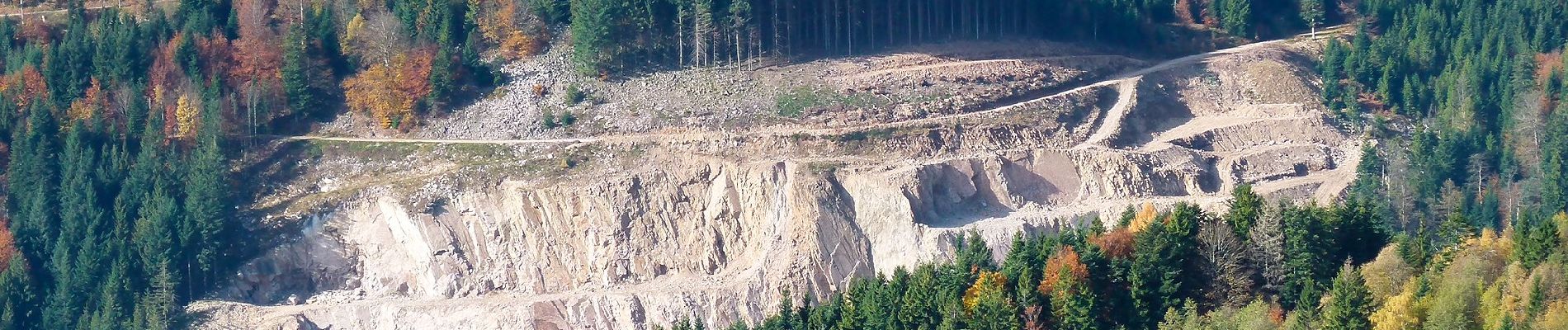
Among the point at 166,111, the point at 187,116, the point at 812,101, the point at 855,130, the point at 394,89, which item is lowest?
the point at 855,130

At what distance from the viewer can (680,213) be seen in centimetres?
10362

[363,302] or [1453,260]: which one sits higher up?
[1453,260]

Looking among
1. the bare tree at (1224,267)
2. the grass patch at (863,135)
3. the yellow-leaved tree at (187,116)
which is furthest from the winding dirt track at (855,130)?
the bare tree at (1224,267)

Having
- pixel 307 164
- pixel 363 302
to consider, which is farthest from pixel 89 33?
pixel 363 302

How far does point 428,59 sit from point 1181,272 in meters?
45.5

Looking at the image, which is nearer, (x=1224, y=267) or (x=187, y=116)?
(x=1224, y=267)

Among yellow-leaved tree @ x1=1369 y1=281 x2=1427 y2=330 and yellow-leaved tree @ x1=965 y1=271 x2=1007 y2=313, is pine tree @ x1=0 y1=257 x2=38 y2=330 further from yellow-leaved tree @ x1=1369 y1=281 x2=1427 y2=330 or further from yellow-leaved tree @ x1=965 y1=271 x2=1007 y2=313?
yellow-leaved tree @ x1=1369 y1=281 x2=1427 y2=330

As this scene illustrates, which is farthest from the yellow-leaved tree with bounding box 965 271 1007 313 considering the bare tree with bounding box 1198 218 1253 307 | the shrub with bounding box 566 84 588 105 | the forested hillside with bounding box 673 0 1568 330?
the shrub with bounding box 566 84 588 105

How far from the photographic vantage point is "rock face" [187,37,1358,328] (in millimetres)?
100938

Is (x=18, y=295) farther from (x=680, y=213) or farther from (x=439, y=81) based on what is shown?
(x=680, y=213)

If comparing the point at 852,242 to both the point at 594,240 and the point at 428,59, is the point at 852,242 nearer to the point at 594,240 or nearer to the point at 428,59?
the point at 594,240

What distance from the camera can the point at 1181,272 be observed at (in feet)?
253

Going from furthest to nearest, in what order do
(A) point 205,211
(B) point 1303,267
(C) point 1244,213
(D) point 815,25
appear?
1. (D) point 815,25
2. (A) point 205,211
3. (C) point 1244,213
4. (B) point 1303,267

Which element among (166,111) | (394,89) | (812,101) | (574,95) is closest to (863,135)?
(812,101)
